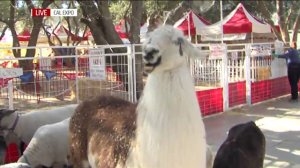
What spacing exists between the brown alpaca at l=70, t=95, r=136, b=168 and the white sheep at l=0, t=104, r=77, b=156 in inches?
69.2

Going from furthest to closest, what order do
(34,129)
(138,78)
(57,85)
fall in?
1. (57,85)
2. (138,78)
3. (34,129)

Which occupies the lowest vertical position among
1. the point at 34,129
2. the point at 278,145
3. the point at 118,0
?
the point at 278,145

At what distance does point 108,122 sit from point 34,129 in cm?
250

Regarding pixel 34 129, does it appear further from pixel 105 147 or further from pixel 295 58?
pixel 295 58

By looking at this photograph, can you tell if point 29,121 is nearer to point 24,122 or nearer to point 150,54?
point 24,122

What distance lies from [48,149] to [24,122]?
1105 mm

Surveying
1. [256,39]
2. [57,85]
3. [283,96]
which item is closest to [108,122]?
[57,85]

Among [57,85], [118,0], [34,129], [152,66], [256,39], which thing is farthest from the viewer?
[118,0]

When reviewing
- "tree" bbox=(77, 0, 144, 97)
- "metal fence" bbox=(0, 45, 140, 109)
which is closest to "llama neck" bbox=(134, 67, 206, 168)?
"metal fence" bbox=(0, 45, 140, 109)

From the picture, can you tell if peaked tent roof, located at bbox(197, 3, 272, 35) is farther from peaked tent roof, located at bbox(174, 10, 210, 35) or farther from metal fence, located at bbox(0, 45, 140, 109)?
metal fence, located at bbox(0, 45, 140, 109)

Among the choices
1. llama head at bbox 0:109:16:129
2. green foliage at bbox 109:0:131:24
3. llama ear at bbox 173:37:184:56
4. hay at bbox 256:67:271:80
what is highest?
green foliage at bbox 109:0:131:24

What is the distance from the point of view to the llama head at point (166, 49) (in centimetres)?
284

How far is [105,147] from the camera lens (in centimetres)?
371

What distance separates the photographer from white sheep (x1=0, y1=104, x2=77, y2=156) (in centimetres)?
589
